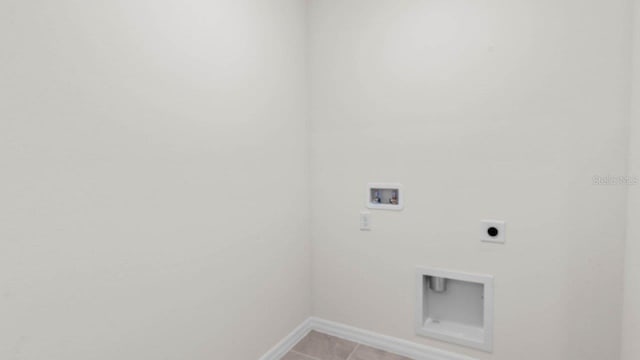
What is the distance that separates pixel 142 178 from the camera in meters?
1.19

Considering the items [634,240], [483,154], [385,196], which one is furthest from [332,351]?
[634,240]

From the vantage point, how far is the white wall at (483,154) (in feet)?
4.86

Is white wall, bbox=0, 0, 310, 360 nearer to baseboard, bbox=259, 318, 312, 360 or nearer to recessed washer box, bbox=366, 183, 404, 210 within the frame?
baseboard, bbox=259, 318, 312, 360

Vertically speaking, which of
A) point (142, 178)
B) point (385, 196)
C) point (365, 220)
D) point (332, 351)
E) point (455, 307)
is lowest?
point (332, 351)

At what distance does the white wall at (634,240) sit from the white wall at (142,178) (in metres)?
1.67

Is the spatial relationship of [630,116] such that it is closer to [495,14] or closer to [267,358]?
[495,14]

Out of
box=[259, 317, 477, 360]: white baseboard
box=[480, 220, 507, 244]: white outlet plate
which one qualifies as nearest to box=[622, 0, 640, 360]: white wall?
box=[480, 220, 507, 244]: white outlet plate

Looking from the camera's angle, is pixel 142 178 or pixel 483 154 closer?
pixel 142 178

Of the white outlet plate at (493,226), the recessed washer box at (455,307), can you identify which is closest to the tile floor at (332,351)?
the recessed washer box at (455,307)

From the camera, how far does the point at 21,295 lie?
0.89m

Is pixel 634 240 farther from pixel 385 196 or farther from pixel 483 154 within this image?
pixel 385 196

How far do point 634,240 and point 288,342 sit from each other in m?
1.84

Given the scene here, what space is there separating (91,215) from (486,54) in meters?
1.90

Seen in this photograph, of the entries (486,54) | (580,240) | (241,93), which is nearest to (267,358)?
(241,93)
